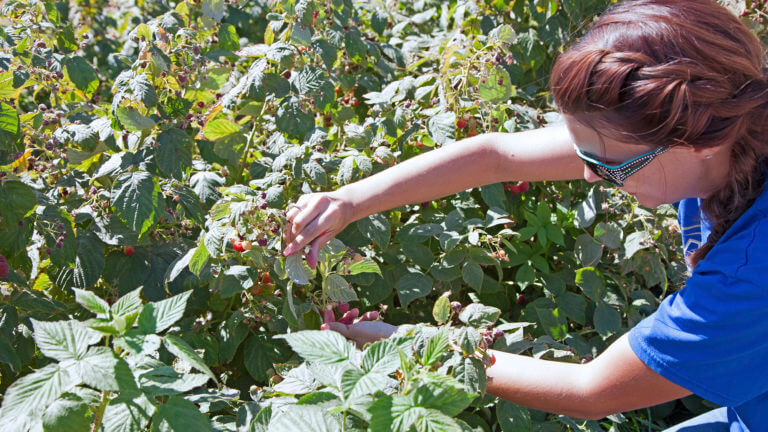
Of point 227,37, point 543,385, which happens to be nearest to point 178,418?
point 543,385

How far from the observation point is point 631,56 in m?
1.13

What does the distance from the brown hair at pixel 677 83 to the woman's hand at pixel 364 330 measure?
0.60 m

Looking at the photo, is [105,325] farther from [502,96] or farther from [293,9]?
[502,96]

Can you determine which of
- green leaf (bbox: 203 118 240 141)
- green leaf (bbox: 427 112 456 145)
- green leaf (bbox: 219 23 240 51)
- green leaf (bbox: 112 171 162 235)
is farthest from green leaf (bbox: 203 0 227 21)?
green leaf (bbox: 427 112 456 145)

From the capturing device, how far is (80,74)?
1924 mm

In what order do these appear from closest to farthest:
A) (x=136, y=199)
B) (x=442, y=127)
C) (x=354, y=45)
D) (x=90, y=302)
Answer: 1. (x=90, y=302)
2. (x=136, y=199)
3. (x=442, y=127)
4. (x=354, y=45)

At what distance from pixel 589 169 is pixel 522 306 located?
1003 mm

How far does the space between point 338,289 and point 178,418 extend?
24.3 inches

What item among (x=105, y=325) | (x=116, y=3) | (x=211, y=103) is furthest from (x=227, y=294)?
(x=116, y=3)

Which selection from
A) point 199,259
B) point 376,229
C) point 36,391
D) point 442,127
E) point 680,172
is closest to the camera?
point 36,391

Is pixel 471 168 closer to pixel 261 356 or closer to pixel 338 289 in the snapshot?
pixel 338 289

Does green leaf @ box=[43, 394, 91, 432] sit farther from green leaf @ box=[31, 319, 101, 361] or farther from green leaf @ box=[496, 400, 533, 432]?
green leaf @ box=[496, 400, 533, 432]

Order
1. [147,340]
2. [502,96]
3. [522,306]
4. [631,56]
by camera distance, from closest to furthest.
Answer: [147,340]
[631,56]
[502,96]
[522,306]

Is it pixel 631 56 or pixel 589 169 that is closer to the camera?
pixel 631 56
